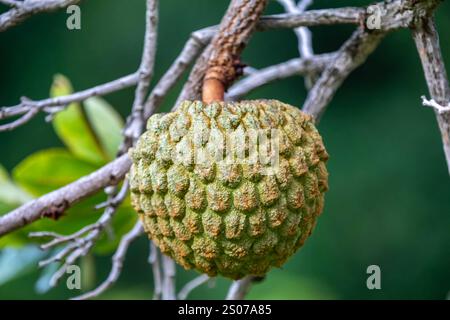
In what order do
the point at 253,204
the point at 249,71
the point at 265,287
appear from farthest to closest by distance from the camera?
1. the point at 265,287
2. the point at 249,71
3. the point at 253,204

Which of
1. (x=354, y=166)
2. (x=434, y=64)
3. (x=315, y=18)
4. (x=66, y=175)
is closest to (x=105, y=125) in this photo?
(x=66, y=175)

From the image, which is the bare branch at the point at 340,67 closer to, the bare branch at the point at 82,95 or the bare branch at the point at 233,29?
the bare branch at the point at 233,29

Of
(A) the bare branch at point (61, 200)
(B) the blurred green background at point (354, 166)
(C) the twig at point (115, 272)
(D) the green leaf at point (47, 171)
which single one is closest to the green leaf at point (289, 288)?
(B) the blurred green background at point (354, 166)

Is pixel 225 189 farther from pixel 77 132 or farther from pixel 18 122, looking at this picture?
pixel 77 132

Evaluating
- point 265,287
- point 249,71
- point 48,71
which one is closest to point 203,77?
point 249,71

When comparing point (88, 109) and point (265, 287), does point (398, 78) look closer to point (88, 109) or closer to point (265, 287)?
point (265, 287)

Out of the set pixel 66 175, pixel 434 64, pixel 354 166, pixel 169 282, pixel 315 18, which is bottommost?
pixel 354 166
